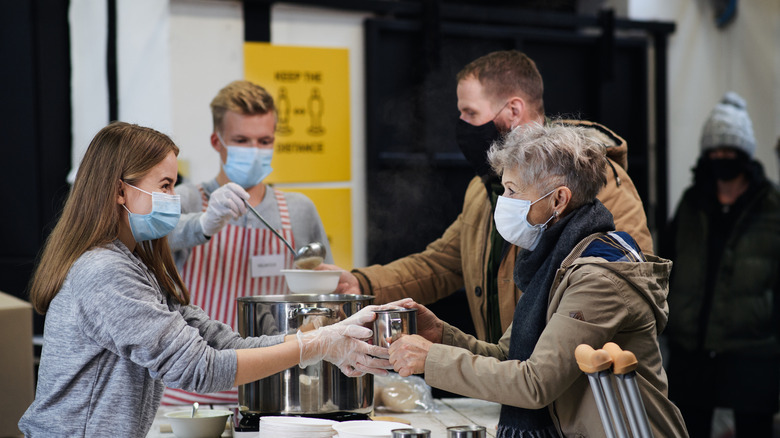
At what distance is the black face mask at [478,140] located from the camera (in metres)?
2.24

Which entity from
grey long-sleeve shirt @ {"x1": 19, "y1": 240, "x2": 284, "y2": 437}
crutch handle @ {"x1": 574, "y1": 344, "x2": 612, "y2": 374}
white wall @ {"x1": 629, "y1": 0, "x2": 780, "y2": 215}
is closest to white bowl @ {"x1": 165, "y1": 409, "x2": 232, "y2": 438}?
grey long-sleeve shirt @ {"x1": 19, "y1": 240, "x2": 284, "y2": 437}

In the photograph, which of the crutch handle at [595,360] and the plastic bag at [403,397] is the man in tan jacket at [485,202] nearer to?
the plastic bag at [403,397]

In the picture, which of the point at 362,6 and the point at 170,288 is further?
the point at 362,6

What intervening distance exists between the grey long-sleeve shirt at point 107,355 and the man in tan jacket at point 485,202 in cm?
84

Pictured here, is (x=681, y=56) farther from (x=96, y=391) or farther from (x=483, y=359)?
(x=96, y=391)

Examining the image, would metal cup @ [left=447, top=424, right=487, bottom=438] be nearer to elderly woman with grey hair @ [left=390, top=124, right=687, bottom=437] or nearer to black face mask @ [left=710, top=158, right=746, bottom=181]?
elderly woman with grey hair @ [left=390, top=124, right=687, bottom=437]

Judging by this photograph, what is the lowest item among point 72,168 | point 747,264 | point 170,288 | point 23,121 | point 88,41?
point 747,264

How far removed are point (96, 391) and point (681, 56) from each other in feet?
13.5

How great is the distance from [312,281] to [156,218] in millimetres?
521

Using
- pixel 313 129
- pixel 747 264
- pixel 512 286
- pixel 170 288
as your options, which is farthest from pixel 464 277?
pixel 747 264

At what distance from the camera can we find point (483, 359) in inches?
62.4

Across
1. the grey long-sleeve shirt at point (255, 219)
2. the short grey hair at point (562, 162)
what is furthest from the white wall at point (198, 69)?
the short grey hair at point (562, 162)

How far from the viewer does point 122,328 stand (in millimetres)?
1454

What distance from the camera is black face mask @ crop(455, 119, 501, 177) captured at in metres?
2.24
